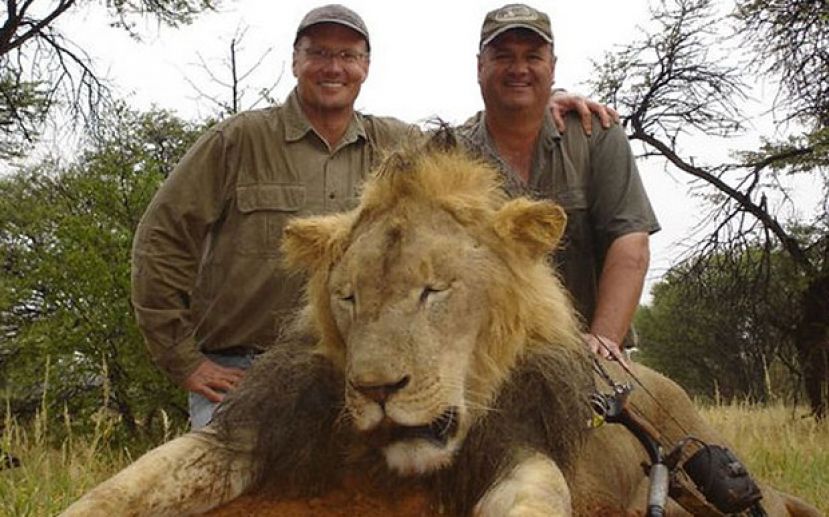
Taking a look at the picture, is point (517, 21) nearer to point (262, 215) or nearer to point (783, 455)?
point (262, 215)

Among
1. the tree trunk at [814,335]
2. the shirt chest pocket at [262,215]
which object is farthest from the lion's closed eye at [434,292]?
the tree trunk at [814,335]

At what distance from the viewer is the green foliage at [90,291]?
40.8 ft

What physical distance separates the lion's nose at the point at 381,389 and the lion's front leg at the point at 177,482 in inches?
23.2

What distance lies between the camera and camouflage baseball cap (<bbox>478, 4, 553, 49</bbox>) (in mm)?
4828

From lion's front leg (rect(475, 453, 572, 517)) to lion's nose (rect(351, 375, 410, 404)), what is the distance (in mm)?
349

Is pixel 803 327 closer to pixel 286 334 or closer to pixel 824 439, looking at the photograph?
pixel 824 439

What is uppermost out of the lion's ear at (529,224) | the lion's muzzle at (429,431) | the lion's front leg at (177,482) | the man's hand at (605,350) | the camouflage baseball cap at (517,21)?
the camouflage baseball cap at (517,21)

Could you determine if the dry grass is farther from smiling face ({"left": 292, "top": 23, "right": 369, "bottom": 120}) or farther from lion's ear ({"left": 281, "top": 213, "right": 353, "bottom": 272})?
lion's ear ({"left": 281, "top": 213, "right": 353, "bottom": 272})

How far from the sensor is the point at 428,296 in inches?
108

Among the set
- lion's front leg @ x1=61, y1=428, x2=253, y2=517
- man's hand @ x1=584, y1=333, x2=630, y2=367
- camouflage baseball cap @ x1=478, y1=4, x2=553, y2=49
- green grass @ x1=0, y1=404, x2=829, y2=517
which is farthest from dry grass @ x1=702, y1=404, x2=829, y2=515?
lion's front leg @ x1=61, y1=428, x2=253, y2=517

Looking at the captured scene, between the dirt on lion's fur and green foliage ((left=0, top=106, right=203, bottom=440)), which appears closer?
the dirt on lion's fur

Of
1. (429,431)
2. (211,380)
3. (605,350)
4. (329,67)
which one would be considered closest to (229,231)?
(211,380)

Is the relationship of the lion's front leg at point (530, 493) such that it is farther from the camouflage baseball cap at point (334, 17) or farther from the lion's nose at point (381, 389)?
the camouflage baseball cap at point (334, 17)

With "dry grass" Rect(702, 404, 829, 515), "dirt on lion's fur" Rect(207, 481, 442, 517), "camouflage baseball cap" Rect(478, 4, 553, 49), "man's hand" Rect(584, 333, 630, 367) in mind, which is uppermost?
"camouflage baseball cap" Rect(478, 4, 553, 49)
